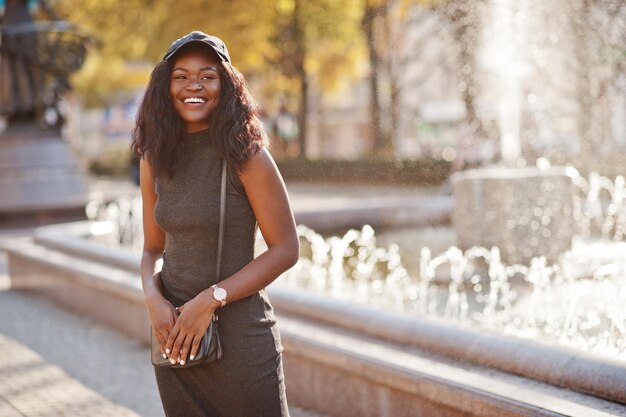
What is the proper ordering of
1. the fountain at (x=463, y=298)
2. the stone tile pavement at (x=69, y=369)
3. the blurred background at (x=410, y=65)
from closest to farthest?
the fountain at (x=463, y=298)
the stone tile pavement at (x=69, y=369)
the blurred background at (x=410, y=65)

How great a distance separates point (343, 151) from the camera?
219ft

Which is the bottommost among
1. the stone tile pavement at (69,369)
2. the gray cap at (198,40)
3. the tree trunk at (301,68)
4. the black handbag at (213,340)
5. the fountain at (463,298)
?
the stone tile pavement at (69,369)

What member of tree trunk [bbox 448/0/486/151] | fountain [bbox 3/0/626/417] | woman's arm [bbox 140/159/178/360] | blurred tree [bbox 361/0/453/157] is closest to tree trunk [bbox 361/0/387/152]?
blurred tree [bbox 361/0/453/157]

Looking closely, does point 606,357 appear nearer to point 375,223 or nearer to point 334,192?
point 375,223

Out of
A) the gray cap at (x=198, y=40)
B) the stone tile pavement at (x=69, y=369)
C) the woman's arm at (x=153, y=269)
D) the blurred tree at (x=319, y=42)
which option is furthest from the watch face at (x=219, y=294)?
the blurred tree at (x=319, y=42)

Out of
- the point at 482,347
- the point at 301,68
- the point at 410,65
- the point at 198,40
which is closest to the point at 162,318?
the point at 198,40

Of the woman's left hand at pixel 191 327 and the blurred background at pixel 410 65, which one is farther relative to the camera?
the blurred background at pixel 410 65

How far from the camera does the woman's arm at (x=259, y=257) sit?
286cm

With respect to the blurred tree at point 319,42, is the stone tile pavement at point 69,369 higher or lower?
lower

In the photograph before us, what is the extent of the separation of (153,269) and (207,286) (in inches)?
11.7

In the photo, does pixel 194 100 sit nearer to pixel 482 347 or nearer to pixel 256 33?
pixel 482 347

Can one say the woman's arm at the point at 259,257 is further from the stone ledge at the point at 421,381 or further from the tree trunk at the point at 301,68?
the tree trunk at the point at 301,68

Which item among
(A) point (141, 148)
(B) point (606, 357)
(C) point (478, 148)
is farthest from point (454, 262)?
(C) point (478, 148)

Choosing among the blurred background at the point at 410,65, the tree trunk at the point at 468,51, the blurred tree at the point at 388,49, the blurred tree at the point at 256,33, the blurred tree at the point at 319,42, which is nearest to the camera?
the blurred background at the point at 410,65
